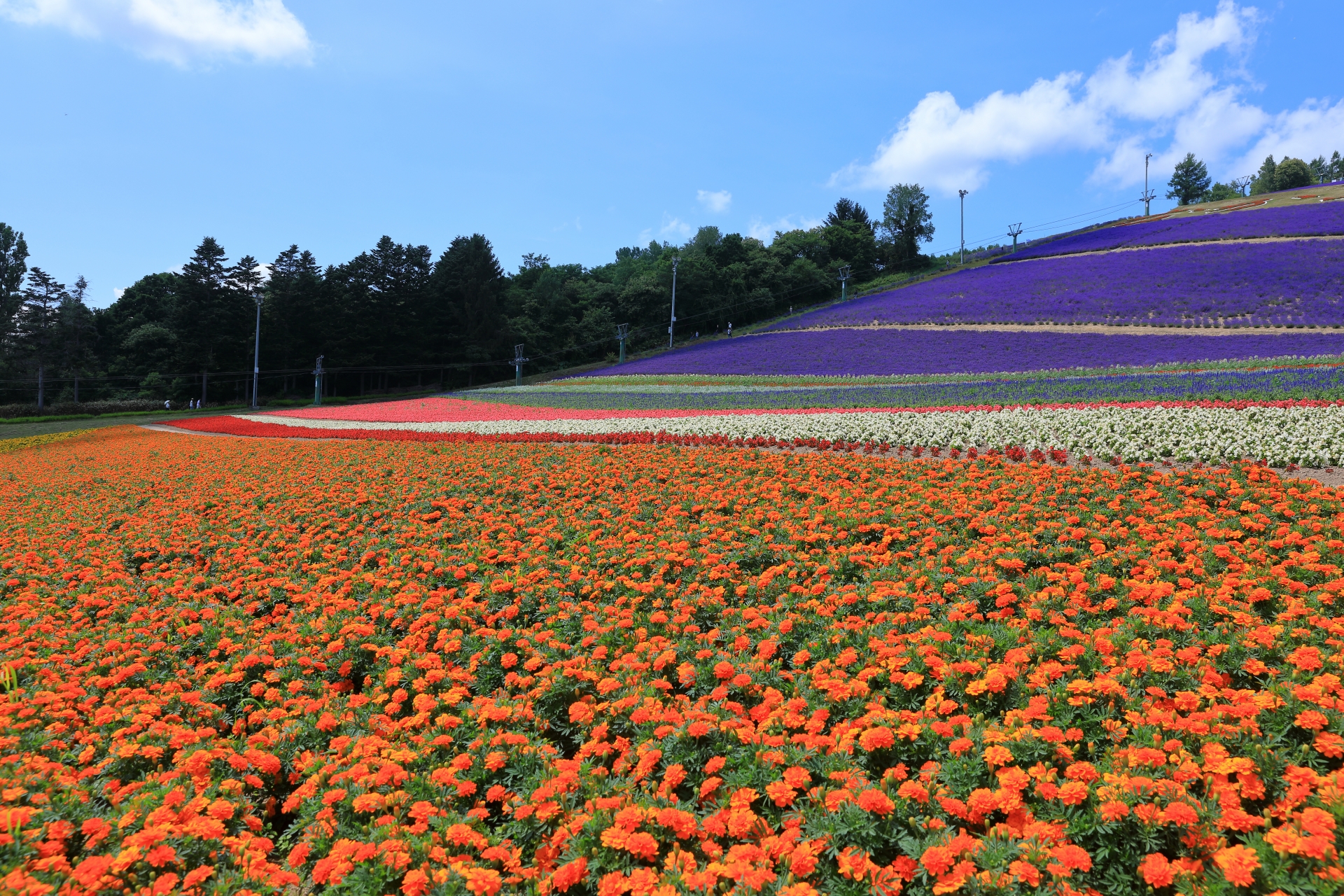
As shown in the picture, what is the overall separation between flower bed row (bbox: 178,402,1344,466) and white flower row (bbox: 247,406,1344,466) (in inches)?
0.7

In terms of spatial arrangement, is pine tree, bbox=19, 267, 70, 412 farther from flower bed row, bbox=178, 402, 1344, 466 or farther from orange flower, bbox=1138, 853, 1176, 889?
orange flower, bbox=1138, 853, 1176, 889

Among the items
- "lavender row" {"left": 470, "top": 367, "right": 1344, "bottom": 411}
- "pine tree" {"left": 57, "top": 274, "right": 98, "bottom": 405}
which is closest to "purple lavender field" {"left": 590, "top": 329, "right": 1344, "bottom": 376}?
"lavender row" {"left": 470, "top": 367, "right": 1344, "bottom": 411}

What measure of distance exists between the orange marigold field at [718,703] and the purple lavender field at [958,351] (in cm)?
2517

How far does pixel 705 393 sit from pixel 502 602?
27.4 meters

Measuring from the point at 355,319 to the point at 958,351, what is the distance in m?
52.0

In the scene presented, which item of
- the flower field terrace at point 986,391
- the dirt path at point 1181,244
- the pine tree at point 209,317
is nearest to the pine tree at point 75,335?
the pine tree at point 209,317

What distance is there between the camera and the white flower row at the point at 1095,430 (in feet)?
34.2

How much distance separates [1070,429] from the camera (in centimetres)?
1285

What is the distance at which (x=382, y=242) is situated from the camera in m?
68.6

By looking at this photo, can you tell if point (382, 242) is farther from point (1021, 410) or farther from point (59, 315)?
point (1021, 410)

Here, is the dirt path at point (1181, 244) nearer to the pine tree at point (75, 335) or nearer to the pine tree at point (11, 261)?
the pine tree at point (75, 335)

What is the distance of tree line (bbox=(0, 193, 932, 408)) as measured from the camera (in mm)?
59250

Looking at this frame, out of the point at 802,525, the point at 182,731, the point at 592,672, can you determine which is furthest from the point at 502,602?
the point at 802,525

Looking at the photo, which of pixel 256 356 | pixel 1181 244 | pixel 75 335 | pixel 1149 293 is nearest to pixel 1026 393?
pixel 1149 293
